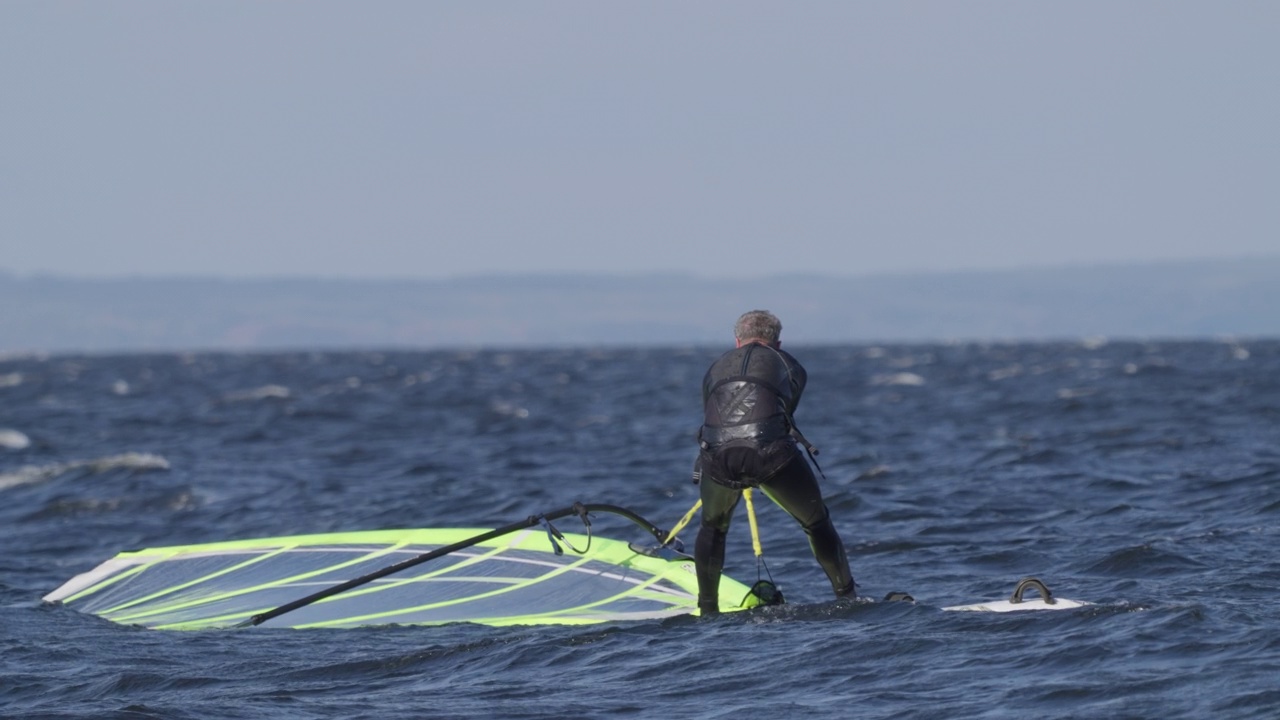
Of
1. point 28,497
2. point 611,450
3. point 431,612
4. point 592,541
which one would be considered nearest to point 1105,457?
point 611,450

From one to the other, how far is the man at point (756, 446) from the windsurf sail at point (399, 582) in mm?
607

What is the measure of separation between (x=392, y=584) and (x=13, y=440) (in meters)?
18.6

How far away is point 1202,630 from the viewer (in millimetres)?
8531

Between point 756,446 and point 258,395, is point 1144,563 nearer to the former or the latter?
point 756,446

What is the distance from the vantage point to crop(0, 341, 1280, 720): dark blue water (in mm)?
7922

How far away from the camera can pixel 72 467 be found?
71.2 feet

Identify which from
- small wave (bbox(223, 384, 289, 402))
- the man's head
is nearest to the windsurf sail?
the man's head

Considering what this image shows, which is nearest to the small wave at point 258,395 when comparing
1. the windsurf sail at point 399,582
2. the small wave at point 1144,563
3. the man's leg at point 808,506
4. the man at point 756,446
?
the windsurf sail at point 399,582

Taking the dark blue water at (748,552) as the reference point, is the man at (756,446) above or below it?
above

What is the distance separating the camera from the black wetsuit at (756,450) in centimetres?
944

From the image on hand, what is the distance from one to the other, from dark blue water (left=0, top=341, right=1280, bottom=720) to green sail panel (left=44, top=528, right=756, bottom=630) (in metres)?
0.35

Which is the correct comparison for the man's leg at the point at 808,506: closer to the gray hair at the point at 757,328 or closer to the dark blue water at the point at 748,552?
the dark blue water at the point at 748,552

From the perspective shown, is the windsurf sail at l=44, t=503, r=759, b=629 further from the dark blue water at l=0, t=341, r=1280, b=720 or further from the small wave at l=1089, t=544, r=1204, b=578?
the small wave at l=1089, t=544, r=1204, b=578

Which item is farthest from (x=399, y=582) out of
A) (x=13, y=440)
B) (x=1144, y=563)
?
(x=13, y=440)
